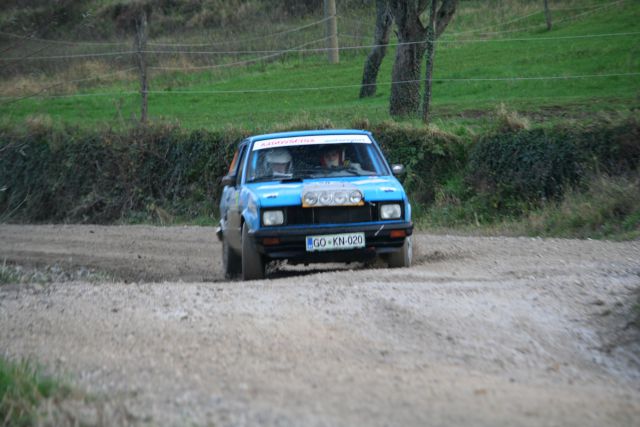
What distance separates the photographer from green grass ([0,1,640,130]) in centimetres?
2188

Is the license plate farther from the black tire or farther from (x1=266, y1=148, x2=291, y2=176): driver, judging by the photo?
the black tire

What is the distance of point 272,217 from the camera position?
9711 millimetres

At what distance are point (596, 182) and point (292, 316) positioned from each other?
887 centimetres

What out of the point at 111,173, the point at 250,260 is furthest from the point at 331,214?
the point at 111,173

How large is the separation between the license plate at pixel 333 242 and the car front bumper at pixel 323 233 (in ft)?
0.14

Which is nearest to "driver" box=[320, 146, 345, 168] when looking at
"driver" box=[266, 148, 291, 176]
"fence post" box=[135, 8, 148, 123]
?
"driver" box=[266, 148, 291, 176]

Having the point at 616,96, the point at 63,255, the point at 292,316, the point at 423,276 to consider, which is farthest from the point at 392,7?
the point at 292,316

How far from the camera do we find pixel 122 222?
2169 cm

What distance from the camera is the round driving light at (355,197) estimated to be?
9.82m

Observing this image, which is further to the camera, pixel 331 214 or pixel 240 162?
pixel 240 162

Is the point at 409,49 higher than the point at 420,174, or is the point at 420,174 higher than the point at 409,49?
the point at 409,49

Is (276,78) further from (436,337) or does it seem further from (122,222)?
(436,337)

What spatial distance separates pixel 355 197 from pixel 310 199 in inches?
18.9

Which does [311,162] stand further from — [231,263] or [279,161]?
[231,263]
